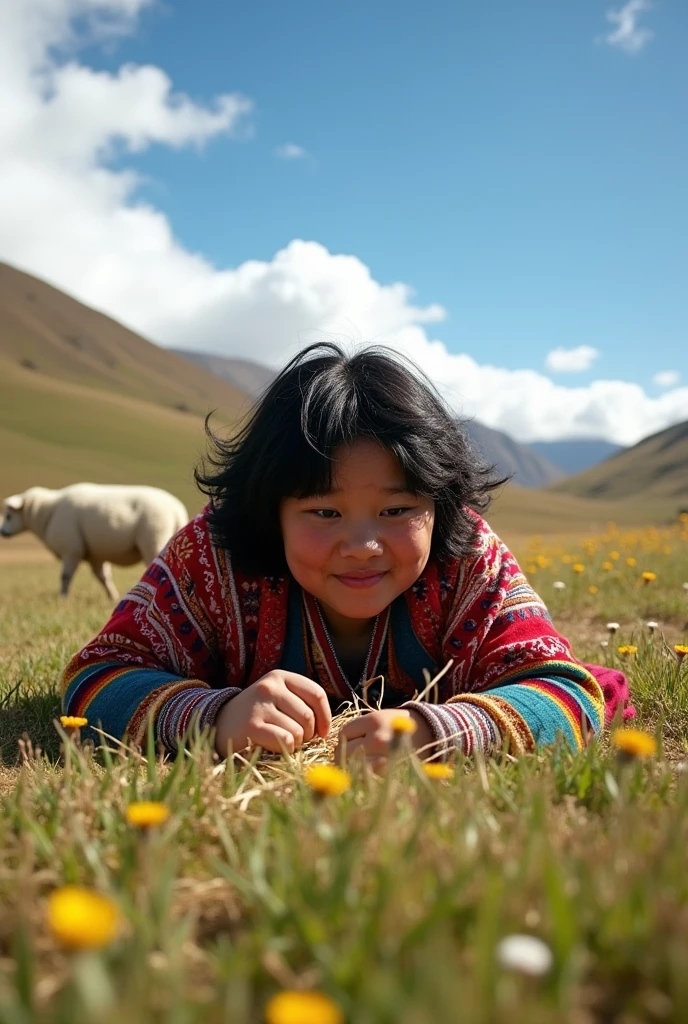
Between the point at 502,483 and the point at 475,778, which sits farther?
the point at 502,483

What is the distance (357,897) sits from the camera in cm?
111

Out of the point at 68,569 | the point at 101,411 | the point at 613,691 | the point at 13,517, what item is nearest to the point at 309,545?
the point at 613,691

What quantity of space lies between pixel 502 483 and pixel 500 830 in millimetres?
1938

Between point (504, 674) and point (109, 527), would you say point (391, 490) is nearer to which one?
point (504, 674)

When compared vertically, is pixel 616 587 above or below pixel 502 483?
below

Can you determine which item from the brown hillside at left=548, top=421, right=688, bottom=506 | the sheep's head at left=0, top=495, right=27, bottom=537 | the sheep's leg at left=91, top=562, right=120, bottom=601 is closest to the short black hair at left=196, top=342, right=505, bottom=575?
the sheep's leg at left=91, top=562, right=120, bottom=601

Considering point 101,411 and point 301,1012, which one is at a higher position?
point 101,411

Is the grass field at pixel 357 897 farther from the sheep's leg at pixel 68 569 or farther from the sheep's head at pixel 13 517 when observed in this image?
the sheep's head at pixel 13 517

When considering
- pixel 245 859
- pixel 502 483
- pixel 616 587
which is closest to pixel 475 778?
pixel 245 859

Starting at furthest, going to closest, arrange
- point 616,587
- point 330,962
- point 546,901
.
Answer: point 616,587 < point 546,901 < point 330,962

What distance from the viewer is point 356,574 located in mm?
2527

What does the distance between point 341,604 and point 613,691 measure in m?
1.11

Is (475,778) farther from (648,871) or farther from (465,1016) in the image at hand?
(465,1016)

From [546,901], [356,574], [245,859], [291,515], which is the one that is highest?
[291,515]
